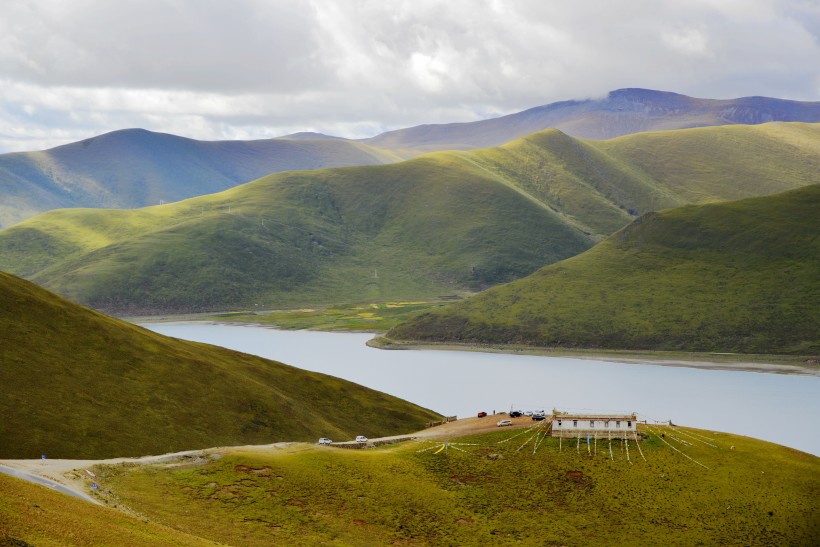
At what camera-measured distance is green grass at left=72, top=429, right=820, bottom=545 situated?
62719 mm

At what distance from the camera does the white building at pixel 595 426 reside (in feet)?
273

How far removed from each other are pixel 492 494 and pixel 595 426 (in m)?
16.2

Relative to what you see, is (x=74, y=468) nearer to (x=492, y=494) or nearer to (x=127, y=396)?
(x=127, y=396)

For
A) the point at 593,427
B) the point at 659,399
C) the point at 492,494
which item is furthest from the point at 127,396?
the point at 659,399

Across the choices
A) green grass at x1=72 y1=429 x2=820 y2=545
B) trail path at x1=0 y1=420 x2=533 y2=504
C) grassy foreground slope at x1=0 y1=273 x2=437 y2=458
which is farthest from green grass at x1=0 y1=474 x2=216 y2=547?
grassy foreground slope at x1=0 y1=273 x2=437 y2=458

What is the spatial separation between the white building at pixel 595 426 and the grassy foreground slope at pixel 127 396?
33208 millimetres

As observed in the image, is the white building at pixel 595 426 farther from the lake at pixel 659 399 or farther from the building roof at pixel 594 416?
the lake at pixel 659 399

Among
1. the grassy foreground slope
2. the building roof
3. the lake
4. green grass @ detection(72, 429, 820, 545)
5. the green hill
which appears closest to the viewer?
the green hill

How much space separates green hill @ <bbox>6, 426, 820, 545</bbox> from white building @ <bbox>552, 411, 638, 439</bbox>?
5.14 feet

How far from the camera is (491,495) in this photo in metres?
72.2

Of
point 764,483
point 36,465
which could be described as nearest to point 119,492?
point 36,465

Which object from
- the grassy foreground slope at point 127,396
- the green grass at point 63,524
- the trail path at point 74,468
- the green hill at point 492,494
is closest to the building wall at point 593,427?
the green hill at point 492,494

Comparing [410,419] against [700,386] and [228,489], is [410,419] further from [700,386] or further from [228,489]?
[700,386]

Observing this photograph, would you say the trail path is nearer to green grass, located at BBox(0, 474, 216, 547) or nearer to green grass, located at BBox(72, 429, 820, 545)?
green grass, located at BBox(72, 429, 820, 545)
